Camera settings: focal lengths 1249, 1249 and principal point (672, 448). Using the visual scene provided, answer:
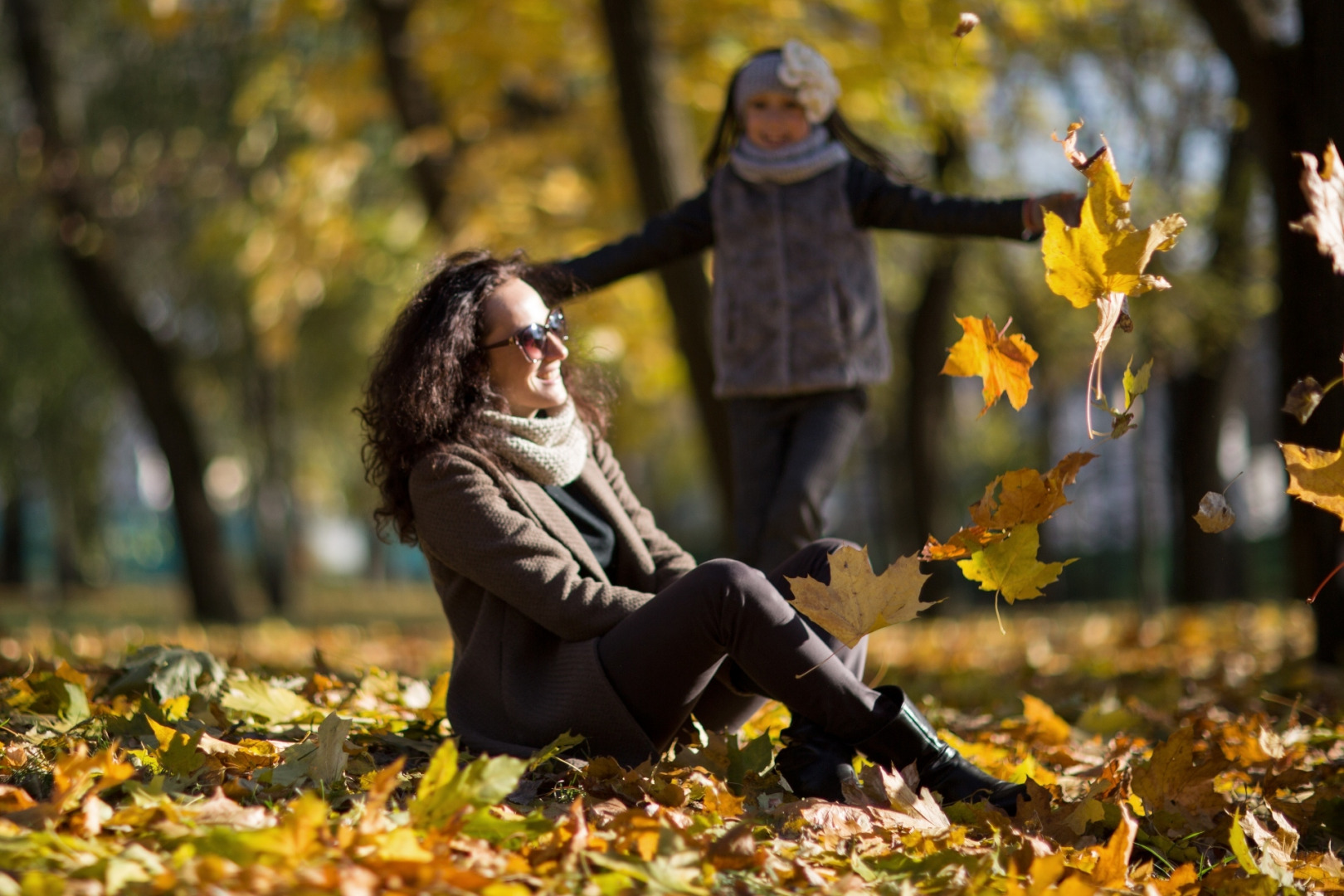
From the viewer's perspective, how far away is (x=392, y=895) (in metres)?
1.69

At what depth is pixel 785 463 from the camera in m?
3.80

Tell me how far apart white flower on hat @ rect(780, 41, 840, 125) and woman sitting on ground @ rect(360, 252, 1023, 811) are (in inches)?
45.5

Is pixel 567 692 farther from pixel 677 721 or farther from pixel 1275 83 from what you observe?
pixel 1275 83

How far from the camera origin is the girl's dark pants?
3641 mm

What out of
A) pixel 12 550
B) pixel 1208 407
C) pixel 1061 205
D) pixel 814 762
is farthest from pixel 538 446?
pixel 12 550

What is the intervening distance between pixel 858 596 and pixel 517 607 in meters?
0.73

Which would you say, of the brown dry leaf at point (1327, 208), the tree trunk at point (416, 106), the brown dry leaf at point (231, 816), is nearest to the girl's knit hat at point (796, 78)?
the brown dry leaf at point (1327, 208)

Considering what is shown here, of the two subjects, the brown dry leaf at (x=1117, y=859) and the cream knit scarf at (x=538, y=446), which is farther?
the cream knit scarf at (x=538, y=446)

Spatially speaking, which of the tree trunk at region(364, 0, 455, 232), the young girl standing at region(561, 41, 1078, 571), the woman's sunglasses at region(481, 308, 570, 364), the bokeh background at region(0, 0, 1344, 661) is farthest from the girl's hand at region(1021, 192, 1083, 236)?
the tree trunk at region(364, 0, 455, 232)

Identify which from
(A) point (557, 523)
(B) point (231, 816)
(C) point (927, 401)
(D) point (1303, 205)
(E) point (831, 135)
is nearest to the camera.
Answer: (B) point (231, 816)

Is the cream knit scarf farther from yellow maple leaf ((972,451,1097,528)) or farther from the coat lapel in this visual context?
yellow maple leaf ((972,451,1097,528))

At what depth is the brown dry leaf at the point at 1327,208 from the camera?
75.9 inches

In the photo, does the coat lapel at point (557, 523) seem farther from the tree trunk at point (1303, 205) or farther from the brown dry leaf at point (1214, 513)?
the tree trunk at point (1303, 205)

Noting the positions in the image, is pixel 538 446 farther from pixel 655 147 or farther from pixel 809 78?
pixel 655 147
